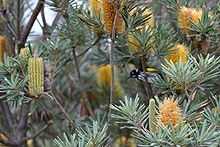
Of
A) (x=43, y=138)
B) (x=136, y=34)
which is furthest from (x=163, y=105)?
(x=43, y=138)

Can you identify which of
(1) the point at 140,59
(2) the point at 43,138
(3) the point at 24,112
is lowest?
(2) the point at 43,138

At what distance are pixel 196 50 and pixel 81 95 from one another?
1.36 feet

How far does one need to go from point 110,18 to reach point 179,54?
0.12 meters

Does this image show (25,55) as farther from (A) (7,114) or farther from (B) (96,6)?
(A) (7,114)

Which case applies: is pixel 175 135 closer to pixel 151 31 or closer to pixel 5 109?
pixel 151 31

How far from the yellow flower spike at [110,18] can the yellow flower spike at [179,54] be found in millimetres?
95

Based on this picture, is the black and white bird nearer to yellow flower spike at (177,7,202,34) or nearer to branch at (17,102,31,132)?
yellow flower spike at (177,7,202,34)

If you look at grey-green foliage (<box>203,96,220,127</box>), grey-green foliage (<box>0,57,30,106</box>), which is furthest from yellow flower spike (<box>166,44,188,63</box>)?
grey-green foliage (<box>0,57,30,106</box>)

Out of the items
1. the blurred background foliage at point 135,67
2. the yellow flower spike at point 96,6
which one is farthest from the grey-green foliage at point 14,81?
the yellow flower spike at point 96,6

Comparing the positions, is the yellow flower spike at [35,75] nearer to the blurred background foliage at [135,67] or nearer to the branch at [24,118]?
the blurred background foliage at [135,67]

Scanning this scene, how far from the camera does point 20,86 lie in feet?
2.51

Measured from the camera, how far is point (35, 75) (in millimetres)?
751

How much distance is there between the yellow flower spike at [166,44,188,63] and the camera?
0.78m

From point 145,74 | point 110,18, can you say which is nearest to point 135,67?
point 145,74
